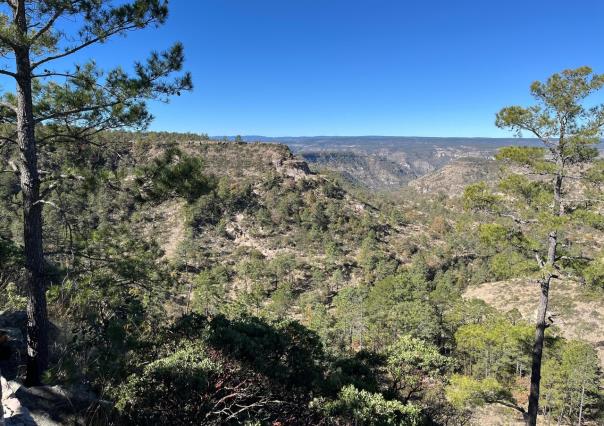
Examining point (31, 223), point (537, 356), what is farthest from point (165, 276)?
point (537, 356)

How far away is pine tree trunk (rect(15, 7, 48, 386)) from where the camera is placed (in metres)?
5.60

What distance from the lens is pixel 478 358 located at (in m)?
31.6

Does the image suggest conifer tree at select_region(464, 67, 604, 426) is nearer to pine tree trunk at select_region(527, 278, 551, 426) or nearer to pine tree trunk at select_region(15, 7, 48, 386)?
pine tree trunk at select_region(527, 278, 551, 426)

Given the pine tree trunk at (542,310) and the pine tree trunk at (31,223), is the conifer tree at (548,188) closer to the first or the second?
the pine tree trunk at (542,310)

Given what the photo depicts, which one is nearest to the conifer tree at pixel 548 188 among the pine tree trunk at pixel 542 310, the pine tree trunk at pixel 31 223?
the pine tree trunk at pixel 542 310

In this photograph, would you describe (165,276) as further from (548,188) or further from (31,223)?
(548,188)

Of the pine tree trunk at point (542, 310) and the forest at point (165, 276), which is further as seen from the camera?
the pine tree trunk at point (542, 310)

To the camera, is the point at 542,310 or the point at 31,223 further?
the point at 542,310

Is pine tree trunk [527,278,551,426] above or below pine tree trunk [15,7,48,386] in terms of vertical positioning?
below

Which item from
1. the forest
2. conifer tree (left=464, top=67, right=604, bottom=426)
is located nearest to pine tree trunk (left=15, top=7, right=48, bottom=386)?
the forest

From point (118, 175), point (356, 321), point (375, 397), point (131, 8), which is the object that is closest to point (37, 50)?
point (131, 8)

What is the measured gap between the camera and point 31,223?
5.78 metres

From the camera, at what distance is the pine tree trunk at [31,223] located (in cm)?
560

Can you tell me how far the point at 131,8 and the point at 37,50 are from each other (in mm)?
1660
